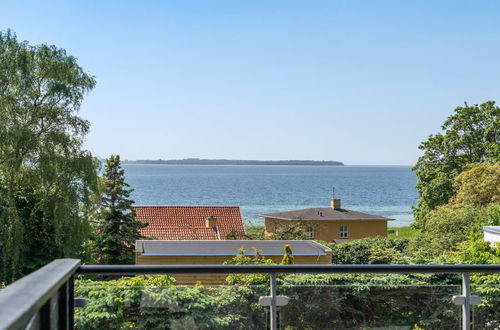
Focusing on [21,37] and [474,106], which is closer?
[21,37]

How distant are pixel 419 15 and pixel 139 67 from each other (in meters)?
27.9

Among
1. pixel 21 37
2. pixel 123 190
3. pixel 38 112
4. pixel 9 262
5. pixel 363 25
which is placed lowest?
pixel 9 262

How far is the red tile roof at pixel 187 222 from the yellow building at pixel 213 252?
381 inches

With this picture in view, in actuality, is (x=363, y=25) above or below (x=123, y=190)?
above

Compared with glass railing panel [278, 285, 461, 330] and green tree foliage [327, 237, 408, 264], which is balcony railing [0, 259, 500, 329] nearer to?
glass railing panel [278, 285, 461, 330]

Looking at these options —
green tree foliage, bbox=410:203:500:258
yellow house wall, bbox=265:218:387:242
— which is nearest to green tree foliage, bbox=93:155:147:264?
green tree foliage, bbox=410:203:500:258

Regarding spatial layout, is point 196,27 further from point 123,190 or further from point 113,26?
point 123,190

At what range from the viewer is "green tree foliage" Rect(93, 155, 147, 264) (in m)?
25.5

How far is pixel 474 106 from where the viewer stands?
116 feet

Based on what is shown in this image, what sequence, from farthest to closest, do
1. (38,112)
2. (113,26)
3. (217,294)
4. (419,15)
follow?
(113,26)
(419,15)
(38,112)
(217,294)

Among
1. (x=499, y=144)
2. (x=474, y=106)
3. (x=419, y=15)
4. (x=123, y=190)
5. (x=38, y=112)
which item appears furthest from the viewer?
(x=419, y=15)

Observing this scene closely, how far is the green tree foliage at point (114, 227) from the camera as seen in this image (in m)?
25.5

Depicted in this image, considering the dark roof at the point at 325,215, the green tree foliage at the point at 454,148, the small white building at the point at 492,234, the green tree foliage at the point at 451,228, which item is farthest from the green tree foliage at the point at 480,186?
the dark roof at the point at 325,215

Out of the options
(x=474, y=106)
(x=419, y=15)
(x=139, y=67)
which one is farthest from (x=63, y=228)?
(x=139, y=67)
